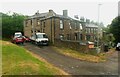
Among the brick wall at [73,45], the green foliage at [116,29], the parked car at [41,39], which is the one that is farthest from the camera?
the green foliage at [116,29]

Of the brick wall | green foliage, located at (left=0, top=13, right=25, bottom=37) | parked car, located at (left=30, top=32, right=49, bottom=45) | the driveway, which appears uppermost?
green foliage, located at (left=0, top=13, right=25, bottom=37)

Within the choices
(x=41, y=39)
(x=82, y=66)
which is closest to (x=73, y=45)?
(x=41, y=39)

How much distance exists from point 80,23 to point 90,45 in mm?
23387

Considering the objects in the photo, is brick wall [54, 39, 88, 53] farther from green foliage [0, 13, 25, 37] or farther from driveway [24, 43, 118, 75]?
green foliage [0, 13, 25, 37]

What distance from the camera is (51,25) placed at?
50.8m

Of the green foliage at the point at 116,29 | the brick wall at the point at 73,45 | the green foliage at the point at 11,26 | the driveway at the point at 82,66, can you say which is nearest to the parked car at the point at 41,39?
the brick wall at the point at 73,45

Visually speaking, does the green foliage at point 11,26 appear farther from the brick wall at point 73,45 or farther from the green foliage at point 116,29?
the green foliage at point 116,29

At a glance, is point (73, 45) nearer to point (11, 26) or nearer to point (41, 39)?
point (41, 39)

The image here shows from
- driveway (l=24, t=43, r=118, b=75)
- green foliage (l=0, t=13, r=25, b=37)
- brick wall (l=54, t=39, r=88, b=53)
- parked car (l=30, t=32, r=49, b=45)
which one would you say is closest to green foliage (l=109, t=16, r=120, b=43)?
green foliage (l=0, t=13, r=25, b=37)

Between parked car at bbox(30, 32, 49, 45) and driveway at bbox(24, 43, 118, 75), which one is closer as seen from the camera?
driveway at bbox(24, 43, 118, 75)

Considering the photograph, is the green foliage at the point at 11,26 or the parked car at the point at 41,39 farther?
the green foliage at the point at 11,26

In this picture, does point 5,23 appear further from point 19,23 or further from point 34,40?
point 34,40

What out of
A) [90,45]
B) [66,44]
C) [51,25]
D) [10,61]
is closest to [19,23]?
[51,25]

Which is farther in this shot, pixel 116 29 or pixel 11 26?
pixel 116 29
